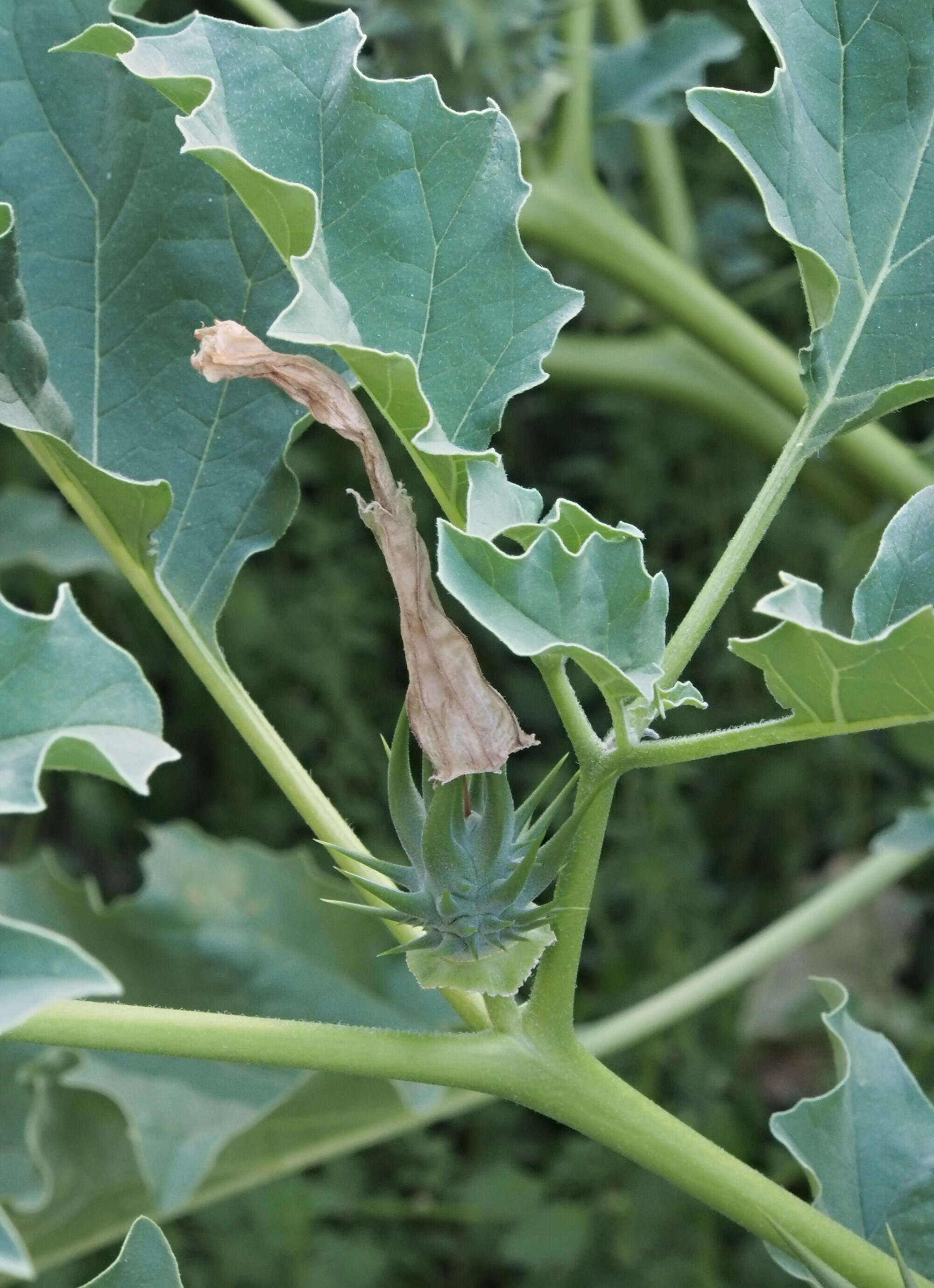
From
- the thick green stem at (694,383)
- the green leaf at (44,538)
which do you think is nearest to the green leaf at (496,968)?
the green leaf at (44,538)

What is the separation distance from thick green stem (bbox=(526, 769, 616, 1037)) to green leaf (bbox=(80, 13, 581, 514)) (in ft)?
0.32

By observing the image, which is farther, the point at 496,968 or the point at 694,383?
the point at 694,383

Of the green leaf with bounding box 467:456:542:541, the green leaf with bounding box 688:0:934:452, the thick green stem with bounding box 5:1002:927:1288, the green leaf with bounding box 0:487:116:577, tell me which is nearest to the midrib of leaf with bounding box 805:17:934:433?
the green leaf with bounding box 688:0:934:452

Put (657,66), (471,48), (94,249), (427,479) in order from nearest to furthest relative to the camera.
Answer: (427,479) < (94,249) < (471,48) < (657,66)

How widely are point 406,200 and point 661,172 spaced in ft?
2.55

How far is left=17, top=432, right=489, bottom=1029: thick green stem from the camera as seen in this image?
0.47 m

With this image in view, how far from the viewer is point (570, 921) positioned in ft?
1.39

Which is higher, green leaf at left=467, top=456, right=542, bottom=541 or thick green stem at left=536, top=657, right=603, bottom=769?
green leaf at left=467, top=456, right=542, bottom=541

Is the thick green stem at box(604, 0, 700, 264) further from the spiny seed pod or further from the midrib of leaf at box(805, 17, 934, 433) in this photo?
the spiny seed pod

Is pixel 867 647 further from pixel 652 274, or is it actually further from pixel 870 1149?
pixel 652 274

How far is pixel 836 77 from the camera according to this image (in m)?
0.49

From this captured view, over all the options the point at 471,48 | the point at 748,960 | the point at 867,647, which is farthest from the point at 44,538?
the point at 867,647

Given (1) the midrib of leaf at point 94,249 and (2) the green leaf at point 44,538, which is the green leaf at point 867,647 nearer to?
(1) the midrib of leaf at point 94,249

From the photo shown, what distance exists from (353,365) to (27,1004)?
0.61 ft
